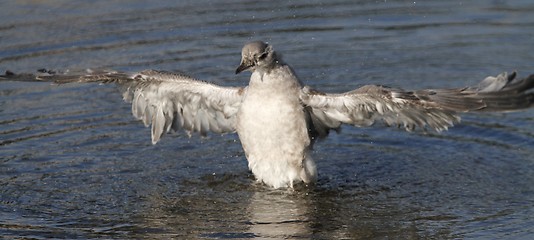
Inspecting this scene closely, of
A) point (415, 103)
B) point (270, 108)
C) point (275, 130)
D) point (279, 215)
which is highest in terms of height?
point (415, 103)

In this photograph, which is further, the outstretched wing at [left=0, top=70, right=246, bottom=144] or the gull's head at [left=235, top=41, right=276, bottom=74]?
the outstretched wing at [left=0, top=70, right=246, bottom=144]

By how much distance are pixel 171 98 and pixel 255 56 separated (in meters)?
1.38

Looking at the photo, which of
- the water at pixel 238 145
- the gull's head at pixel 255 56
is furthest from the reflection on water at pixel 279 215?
the gull's head at pixel 255 56

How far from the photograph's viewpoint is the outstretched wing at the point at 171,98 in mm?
10812

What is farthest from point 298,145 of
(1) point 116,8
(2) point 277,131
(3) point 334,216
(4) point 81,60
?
(1) point 116,8

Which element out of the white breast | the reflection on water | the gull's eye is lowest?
the reflection on water

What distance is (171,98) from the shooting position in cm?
1125

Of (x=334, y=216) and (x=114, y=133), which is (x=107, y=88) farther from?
(x=334, y=216)

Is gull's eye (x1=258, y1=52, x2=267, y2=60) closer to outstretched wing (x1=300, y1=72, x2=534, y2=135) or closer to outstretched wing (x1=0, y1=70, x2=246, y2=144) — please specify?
outstretched wing (x1=300, y1=72, x2=534, y2=135)

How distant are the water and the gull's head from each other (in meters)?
1.20

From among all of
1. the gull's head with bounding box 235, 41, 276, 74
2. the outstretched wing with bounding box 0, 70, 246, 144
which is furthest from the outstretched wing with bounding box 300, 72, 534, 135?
the outstretched wing with bounding box 0, 70, 246, 144

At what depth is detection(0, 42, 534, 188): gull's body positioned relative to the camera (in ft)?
32.0

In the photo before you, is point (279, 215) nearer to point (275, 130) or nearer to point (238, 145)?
point (275, 130)

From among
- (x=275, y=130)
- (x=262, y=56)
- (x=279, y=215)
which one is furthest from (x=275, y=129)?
(x=279, y=215)
